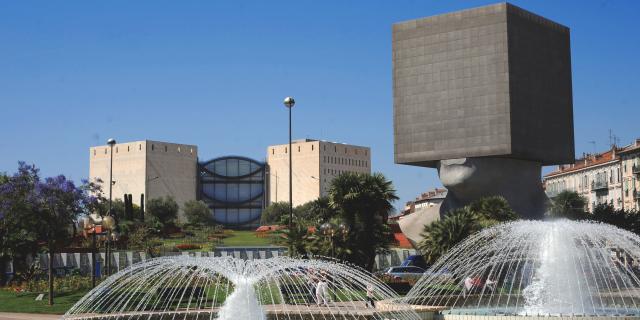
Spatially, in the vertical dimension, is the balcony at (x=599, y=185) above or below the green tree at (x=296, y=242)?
above

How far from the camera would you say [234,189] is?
189 meters

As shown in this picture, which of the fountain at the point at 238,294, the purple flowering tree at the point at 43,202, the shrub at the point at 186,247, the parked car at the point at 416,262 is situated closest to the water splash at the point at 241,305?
the fountain at the point at 238,294

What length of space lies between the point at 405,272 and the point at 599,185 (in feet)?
187

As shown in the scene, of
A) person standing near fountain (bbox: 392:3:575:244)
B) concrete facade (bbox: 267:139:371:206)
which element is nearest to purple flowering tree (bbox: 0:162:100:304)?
person standing near fountain (bbox: 392:3:575:244)

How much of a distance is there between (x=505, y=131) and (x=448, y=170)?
4.78 metres

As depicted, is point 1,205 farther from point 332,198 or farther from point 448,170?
point 448,170

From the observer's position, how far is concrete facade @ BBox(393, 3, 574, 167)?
5966cm

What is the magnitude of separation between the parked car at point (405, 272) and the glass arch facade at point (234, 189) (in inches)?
5448

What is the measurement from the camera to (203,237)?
9775cm

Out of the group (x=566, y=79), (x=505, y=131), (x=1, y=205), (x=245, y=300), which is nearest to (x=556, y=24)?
(x=566, y=79)

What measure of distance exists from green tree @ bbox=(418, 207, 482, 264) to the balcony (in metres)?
60.6

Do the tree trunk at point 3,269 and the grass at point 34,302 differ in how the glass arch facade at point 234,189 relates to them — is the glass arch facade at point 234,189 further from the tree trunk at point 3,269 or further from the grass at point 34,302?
the grass at point 34,302

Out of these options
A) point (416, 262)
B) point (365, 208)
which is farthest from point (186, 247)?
point (365, 208)

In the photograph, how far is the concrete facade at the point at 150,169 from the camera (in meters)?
175
